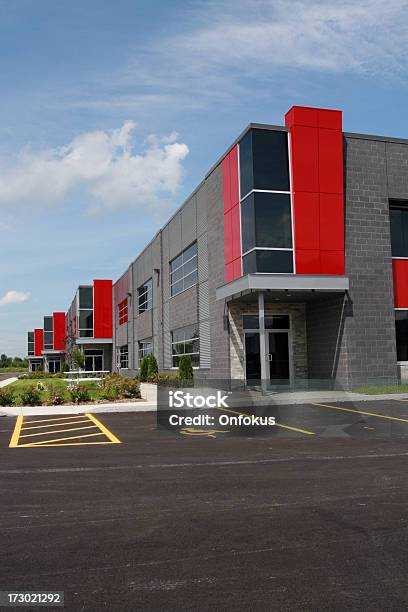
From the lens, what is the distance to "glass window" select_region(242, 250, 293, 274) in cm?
2092

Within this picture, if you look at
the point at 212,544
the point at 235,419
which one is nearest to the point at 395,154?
the point at 235,419

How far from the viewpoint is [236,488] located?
7.57 meters

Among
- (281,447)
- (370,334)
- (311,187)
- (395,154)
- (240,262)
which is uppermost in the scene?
(395,154)

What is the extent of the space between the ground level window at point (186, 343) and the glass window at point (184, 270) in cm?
234

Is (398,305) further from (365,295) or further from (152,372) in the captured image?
(152,372)

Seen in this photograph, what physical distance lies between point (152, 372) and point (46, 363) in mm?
65319

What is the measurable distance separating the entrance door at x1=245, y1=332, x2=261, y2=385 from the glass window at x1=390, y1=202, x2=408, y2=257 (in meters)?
6.65

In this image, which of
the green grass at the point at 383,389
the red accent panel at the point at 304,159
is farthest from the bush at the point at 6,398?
the red accent panel at the point at 304,159

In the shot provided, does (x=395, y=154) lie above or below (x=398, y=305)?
above

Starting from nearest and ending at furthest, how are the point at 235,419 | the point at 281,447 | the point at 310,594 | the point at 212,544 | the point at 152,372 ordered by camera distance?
the point at 310,594, the point at 212,544, the point at 281,447, the point at 235,419, the point at 152,372

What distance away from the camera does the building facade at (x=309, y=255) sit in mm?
21312

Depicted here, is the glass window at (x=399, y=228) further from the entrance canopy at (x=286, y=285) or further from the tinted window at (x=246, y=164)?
the tinted window at (x=246, y=164)

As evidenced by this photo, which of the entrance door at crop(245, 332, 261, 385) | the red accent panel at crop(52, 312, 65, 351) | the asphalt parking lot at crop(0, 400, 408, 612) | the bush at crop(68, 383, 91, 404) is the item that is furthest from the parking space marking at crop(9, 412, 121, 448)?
the red accent panel at crop(52, 312, 65, 351)

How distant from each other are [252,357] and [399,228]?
8.08 meters
